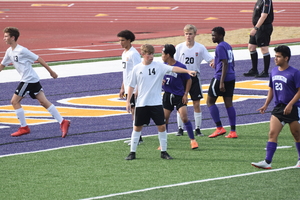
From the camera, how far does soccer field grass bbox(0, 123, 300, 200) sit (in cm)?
864

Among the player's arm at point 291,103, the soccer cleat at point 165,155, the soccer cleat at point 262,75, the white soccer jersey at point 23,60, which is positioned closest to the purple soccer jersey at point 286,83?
the player's arm at point 291,103

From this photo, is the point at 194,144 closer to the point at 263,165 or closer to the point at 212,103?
the point at 212,103

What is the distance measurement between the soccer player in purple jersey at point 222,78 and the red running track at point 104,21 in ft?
42.6

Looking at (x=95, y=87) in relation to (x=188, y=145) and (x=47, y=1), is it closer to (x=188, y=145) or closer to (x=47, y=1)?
(x=188, y=145)

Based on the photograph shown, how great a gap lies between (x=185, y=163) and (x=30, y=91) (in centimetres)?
401

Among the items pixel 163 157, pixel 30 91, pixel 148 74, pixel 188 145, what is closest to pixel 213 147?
pixel 188 145

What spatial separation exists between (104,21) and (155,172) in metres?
31.8

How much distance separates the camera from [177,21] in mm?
39531

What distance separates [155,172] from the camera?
32.0ft

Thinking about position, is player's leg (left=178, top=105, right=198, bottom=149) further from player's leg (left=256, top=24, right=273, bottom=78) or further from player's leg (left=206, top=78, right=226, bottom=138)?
player's leg (left=256, top=24, right=273, bottom=78)

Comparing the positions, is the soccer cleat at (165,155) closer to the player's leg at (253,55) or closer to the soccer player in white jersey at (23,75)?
the soccer player in white jersey at (23,75)

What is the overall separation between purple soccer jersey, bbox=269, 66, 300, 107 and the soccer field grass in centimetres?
104

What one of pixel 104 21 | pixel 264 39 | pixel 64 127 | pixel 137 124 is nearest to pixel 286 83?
pixel 137 124

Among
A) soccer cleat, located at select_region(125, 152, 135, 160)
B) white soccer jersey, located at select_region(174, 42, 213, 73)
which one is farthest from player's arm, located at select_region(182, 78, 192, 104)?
soccer cleat, located at select_region(125, 152, 135, 160)
